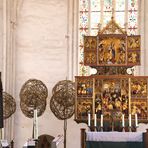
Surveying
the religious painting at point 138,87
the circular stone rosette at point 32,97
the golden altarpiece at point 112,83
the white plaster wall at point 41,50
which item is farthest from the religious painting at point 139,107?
the white plaster wall at point 41,50

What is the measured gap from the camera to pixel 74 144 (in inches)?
699

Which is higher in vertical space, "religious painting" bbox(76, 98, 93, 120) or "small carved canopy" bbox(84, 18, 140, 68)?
"small carved canopy" bbox(84, 18, 140, 68)

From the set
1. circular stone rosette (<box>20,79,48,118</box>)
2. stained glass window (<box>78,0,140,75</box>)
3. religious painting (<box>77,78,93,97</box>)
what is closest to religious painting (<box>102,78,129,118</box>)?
religious painting (<box>77,78,93,97</box>)

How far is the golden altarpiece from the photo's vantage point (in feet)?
48.7

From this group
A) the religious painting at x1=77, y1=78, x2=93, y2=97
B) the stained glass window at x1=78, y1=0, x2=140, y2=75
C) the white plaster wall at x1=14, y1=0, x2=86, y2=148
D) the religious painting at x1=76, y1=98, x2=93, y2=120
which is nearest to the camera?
the religious painting at x1=76, y1=98, x2=93, y2=120

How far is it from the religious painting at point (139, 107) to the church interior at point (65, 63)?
0.80 feet

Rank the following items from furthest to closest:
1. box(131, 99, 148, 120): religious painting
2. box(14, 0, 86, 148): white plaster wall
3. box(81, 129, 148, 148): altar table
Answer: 1. box(14, 0, 86, 148): white plaster wall
2. box(131, 99, 148, 120): religious painting
3. box(81, 129, 148, 148): altar table

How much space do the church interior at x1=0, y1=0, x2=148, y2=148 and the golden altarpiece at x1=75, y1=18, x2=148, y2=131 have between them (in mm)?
32

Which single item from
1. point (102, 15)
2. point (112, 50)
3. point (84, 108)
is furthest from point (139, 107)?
point (102, 15)

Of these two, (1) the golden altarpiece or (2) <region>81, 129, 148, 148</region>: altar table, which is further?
(1) the golden altarpiece

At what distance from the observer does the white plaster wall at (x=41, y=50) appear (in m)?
18.1

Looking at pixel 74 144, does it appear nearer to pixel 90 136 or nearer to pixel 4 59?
pixel 4 59

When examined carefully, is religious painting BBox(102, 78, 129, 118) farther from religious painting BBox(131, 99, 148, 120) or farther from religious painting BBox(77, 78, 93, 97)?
religious painting BBox(77, 78, 93, 97)

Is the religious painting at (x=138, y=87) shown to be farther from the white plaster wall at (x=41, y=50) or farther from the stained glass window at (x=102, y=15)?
the white plaster wall at (x=41, y=50)
